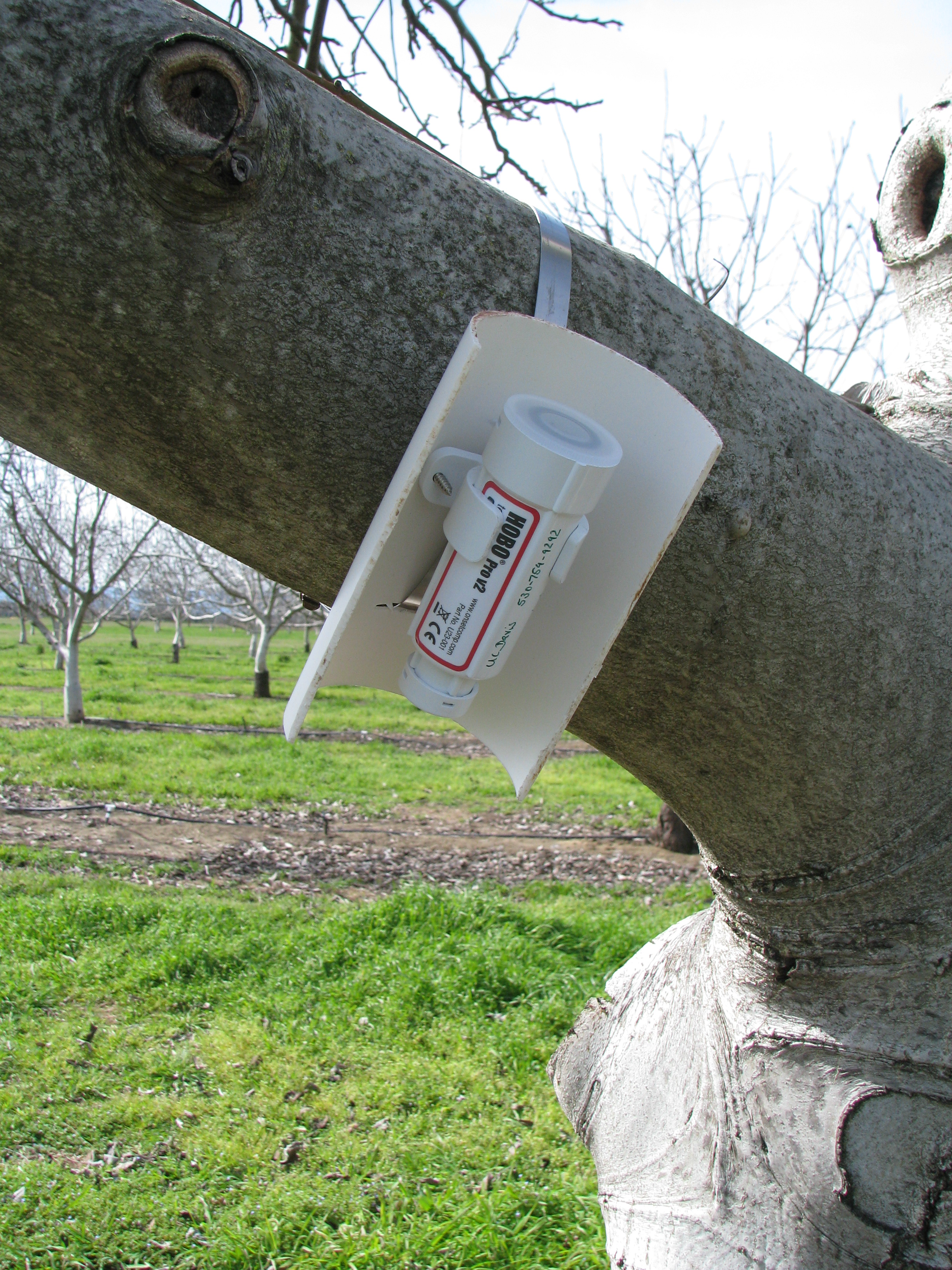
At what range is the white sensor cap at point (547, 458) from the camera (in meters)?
0.96

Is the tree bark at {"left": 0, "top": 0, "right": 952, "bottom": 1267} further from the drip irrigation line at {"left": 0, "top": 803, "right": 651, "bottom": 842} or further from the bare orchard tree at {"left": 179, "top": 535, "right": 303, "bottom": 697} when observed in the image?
the bare orchard tree at {"left": 179, "top": 535, "right": 303, "bottom": 697}

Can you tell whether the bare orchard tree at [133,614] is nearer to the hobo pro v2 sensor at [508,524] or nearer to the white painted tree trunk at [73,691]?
the white painted tree trunk at [73,691]

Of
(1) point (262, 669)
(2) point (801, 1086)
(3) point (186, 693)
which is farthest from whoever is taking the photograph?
(1) point (262, 669)

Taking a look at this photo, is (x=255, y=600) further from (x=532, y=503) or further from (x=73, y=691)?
(x=532, y=503)

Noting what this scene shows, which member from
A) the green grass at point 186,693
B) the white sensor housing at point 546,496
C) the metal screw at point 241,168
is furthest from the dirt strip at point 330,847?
the metal screw at point 241,168

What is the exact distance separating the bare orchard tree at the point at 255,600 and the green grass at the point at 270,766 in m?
1.09

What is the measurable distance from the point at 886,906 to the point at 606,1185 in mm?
789

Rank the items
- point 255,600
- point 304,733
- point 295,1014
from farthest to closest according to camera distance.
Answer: point 255,600 < point 304,733 < point 295,1014

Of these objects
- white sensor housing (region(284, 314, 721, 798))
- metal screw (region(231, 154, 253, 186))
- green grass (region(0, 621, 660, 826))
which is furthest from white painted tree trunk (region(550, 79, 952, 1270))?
green grass (region(0, 621, 660, 826))

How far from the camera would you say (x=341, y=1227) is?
10.1ft

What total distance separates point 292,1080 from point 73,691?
36.7 ft

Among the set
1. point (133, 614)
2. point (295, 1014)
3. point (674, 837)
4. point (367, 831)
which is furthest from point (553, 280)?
point (133, 614)

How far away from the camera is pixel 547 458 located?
95 cm

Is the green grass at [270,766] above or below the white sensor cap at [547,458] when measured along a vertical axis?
below
